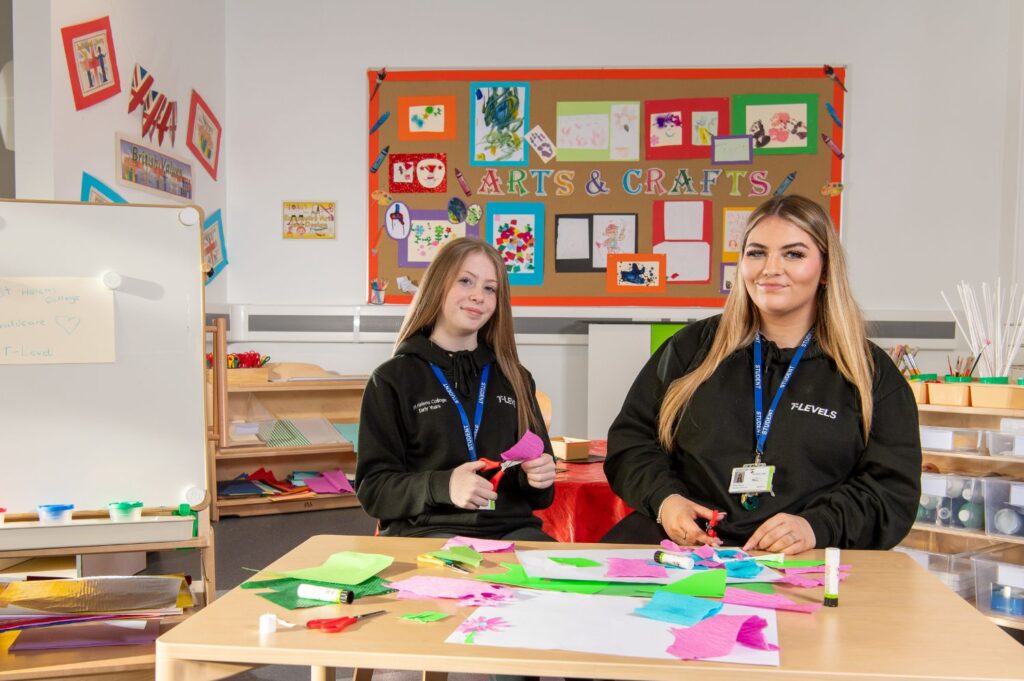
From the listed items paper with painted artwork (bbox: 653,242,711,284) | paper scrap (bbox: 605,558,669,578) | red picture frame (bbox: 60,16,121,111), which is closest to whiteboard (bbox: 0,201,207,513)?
paper scrap (bbox: 605,558,669,578)

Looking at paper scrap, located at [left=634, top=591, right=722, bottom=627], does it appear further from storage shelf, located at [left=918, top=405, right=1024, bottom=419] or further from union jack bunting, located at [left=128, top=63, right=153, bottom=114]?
union jack bunting, located at [left=128, top=63, right=153, bottom=114]

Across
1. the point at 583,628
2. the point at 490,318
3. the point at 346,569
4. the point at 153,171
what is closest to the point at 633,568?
the point at 583,628

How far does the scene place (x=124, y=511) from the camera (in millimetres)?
1876

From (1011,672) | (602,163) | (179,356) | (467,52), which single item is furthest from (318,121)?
(1011,672)

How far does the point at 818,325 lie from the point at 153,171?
10.3ft

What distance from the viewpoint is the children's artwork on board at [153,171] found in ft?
11.9

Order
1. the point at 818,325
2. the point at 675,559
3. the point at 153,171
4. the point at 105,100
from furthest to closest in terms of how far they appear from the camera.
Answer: the point at 153,171
the point at 105,100
the point at 818,325
the point at 675,559

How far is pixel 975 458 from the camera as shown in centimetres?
270

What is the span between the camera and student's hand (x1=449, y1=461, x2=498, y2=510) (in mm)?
1603

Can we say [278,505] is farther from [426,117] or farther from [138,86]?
[426,117]

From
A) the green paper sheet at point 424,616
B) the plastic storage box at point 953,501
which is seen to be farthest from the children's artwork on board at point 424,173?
the green paper sheet at point 424,616

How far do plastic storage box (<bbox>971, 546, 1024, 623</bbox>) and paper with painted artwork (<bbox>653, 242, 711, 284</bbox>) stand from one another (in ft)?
7.59

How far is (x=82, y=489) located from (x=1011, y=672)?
1.76 meters

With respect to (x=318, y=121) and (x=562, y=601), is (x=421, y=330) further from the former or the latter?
(x=318, y=121)
